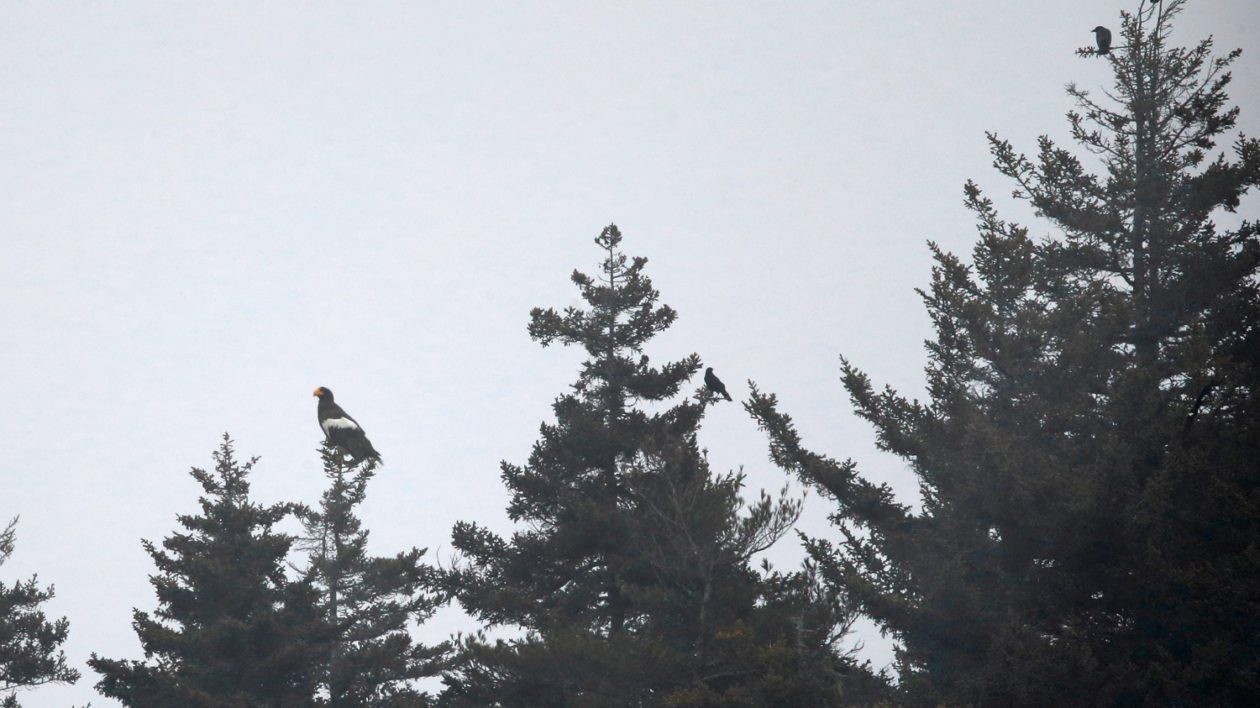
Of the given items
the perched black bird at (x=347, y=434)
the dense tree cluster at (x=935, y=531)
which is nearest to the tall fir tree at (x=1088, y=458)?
the dense tree cluster at (x=935, y=531)

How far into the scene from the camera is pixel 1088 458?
62.8 ft

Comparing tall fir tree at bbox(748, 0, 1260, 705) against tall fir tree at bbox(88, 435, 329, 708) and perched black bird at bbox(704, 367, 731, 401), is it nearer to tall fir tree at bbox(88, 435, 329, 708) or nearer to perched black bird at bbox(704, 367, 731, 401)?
perched black bird at bbox(704, 367, 731, 401)

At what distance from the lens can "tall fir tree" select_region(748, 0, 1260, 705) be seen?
52.6 feet

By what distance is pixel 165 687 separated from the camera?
20.2 metres

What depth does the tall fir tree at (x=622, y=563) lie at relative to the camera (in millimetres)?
16594

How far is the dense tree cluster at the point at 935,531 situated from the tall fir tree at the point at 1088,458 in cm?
6

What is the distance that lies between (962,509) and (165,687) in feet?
45.2

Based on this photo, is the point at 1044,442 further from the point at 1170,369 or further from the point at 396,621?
the point at 396,621

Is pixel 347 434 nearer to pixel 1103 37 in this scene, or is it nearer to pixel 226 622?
pixel 226 622

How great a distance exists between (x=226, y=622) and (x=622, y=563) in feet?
23.3

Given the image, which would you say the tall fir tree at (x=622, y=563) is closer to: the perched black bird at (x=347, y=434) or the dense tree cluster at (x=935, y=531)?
the dense tree cluster at (x=935, y=531)

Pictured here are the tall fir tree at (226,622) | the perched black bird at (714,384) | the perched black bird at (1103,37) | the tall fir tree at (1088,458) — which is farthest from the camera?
the perched black bird at (1103,37)

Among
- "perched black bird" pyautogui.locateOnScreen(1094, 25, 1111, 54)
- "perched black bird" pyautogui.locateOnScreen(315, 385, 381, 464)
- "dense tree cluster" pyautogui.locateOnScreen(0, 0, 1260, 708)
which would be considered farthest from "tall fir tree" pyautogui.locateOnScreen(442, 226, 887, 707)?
"perched black bird" pyautogui.locateOnScreen(1094, 25, 1111, 54)

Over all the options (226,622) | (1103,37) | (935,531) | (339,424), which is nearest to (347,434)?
(339,424)
